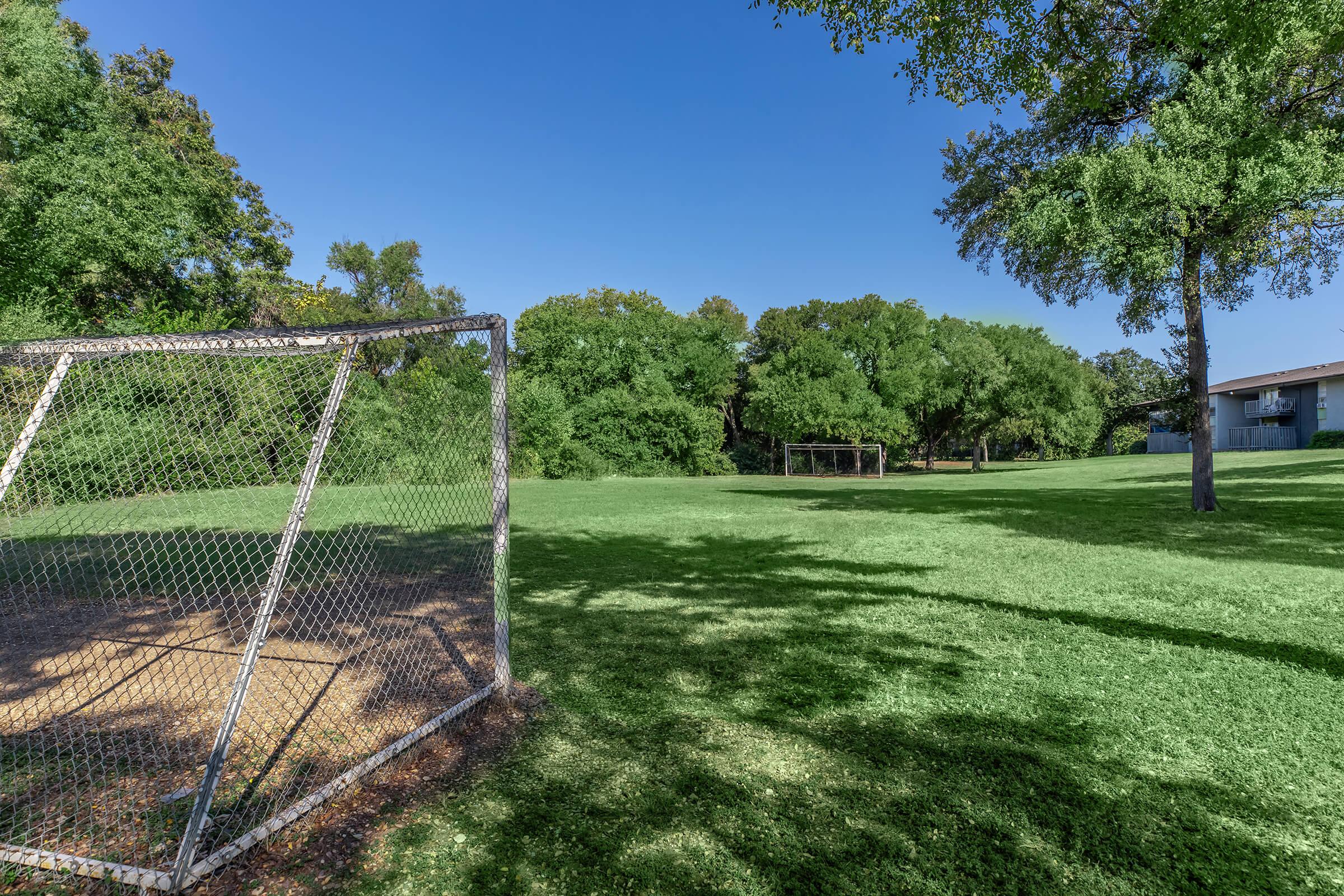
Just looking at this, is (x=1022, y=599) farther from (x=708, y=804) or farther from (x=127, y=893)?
(x=127, y=893)

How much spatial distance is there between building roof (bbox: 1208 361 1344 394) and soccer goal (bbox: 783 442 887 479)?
28.4 metres

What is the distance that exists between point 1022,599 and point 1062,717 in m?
2.86

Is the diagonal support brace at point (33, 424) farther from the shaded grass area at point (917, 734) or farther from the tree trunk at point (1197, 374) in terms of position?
the tree trunk at point (1197, 374)

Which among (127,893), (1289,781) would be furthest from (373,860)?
(1289,781)

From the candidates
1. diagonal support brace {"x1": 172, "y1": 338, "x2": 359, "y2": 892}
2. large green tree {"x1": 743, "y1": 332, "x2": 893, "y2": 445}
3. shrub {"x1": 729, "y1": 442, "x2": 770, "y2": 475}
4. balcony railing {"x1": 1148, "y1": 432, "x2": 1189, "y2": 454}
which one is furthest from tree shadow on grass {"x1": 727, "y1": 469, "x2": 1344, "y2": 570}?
balcony railing {"x1": 1148, "y1": 432, "x2": 1189, "y2": 454}

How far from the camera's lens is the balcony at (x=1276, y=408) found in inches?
1676

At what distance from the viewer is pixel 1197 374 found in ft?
40.2

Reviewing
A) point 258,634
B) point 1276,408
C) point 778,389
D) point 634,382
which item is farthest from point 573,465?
point 1276,408

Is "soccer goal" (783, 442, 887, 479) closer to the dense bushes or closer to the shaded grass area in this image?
the dense bushes

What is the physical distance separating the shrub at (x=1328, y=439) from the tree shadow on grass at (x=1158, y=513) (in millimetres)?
24406

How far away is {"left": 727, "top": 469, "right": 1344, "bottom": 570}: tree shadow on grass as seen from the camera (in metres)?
8.63

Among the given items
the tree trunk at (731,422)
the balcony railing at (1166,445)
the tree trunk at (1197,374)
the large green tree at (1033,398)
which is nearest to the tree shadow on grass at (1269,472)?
the tree trunk at (1197,374)

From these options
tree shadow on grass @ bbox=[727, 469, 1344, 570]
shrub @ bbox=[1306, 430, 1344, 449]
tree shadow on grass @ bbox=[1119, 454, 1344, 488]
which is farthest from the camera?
shrub @ bbox=[1306, 430, 1344, 449]

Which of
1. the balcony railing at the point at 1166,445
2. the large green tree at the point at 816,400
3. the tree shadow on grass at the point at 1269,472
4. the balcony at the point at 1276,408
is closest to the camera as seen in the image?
the tree shadow on grass at the point at 1269,472
